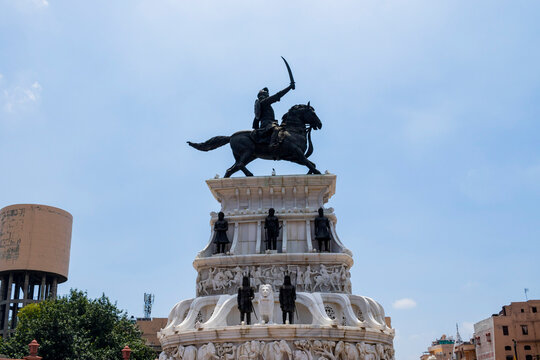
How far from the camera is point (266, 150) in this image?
3203 centimetres

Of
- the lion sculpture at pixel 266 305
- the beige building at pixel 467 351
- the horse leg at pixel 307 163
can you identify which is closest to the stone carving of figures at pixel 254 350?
the lion sculpture at pixel 266 305

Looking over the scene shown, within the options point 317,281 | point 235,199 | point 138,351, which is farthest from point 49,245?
point 317,281

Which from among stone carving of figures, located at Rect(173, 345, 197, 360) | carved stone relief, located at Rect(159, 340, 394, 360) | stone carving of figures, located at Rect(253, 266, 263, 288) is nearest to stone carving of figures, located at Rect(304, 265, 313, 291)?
stone carving of figures, located at Rect(253, 266, 263, 288)

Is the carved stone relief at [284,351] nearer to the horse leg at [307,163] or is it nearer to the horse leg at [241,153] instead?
the horse leg at [307,163]

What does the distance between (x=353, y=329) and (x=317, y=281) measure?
3389 millimetres

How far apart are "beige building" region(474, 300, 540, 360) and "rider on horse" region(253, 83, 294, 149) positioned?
3750cm

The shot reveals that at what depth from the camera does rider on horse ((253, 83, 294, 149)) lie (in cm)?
3183

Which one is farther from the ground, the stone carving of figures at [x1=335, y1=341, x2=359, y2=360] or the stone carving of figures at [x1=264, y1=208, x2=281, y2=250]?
the stone carving of figures at [x1=264, y1=208, x2=281, y2=250]

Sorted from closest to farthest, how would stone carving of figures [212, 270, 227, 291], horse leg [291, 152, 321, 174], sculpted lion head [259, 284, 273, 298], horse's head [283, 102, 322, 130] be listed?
sculpted lion head [259, 284, 273, 298], stone carving of figures [212, 270, 227, 291], horse leg [291, 152, 321, 174], horse's head [283, 102, 322, 130]

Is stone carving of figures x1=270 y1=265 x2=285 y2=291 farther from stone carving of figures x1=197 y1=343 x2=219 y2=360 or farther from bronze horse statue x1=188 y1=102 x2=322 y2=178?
bronze horse statue x1=188 y1=102 x2=322 y2=178

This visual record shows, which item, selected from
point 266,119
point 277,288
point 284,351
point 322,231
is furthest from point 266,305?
point 266,119

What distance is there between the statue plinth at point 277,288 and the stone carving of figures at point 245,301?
43 centimetres

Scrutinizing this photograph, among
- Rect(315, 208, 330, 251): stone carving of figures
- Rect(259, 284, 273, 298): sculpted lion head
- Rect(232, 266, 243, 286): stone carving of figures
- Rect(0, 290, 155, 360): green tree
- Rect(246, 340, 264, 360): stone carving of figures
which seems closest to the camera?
Rect(246, 340, 264, 360): stone carving of figures

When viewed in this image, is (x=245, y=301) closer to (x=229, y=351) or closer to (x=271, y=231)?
(x=229, y=351)
